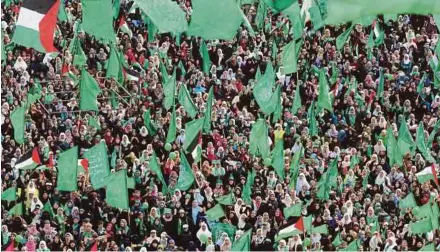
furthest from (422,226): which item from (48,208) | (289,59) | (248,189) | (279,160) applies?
(48,208)

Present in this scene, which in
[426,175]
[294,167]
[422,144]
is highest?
[422,144]

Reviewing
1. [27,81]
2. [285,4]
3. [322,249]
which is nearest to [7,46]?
[27,81]

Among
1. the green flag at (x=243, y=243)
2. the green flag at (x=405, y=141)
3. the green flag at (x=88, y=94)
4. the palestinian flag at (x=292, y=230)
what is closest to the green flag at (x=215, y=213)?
the palestinian flag at (x=292, y=230)

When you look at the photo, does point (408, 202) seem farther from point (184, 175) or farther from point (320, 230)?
point (184, 175)

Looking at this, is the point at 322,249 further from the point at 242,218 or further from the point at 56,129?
the point at 56,129

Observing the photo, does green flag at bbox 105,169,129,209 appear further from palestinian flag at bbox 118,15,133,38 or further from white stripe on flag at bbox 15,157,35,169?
palestinian flag at bbox 118,15,133,38
